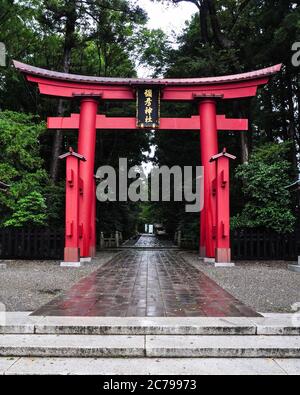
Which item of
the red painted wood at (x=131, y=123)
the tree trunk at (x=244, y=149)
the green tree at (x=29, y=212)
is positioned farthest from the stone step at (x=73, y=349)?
the tree trunk at (x=244, y=149)

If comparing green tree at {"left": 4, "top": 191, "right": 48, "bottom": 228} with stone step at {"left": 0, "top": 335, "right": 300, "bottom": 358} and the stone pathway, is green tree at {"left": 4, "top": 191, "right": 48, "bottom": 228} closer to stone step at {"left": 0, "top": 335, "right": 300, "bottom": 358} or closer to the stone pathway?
stone step at {"left": 0, "top": 335, "right": 300, "bottom": 358}

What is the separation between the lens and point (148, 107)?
15727 mm

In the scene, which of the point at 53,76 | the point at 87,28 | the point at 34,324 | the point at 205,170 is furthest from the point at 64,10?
the point at 34,324

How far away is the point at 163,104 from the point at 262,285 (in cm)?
1472

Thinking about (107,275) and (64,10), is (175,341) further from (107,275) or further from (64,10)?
(64,10)

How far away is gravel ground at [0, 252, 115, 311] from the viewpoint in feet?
23.9

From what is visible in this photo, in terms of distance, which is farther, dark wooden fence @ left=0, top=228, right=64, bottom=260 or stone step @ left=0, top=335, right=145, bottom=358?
dark wooden fence @ left=0, top=228, right=64, bottom=260

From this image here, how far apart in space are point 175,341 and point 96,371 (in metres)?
1.20

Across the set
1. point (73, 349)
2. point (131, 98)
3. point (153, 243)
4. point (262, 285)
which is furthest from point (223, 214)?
point (153, 243)
